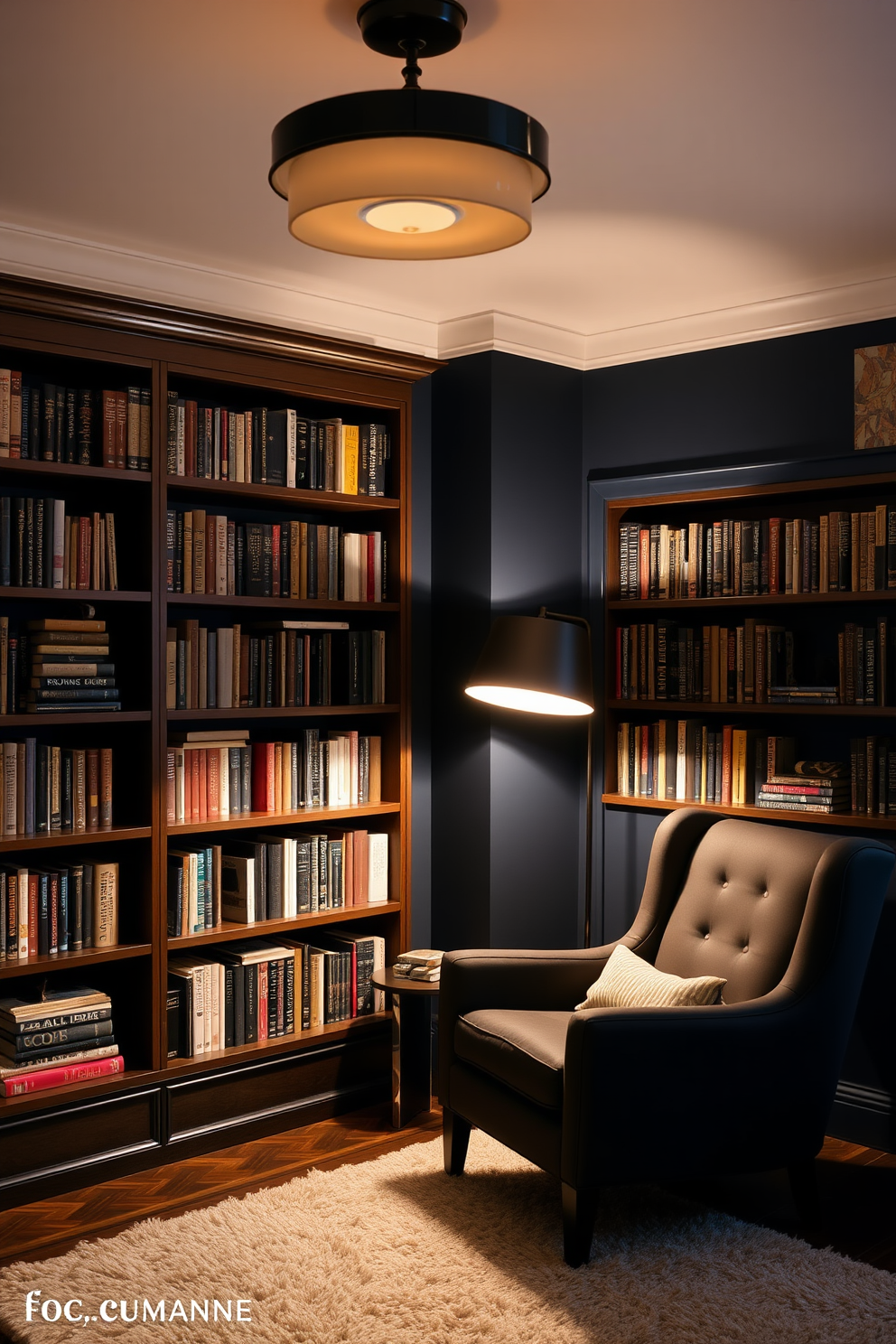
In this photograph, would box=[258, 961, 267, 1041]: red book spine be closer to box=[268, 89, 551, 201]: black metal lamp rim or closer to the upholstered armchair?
the upholstered armchair

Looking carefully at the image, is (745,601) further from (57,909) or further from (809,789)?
(57,909)

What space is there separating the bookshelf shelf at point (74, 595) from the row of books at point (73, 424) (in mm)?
367

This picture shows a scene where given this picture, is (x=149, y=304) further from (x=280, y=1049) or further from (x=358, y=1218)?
(x=358, y=1218)

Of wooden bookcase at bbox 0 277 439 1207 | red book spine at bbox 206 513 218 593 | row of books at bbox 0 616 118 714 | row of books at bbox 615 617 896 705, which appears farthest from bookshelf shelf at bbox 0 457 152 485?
row of books at bbox 615 617 896 705

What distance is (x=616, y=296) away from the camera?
4.05 meters

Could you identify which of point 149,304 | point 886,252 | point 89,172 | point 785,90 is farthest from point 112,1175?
point 886,252

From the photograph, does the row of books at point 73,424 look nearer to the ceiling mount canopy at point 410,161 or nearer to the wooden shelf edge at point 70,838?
the wooden shelf edge at point 70,838

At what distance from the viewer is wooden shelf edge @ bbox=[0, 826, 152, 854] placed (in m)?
3.28

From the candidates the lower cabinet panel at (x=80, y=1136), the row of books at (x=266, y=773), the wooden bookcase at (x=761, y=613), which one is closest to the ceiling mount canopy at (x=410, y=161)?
the row of books at (x=266, y=773)

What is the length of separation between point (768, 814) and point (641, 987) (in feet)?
3.33

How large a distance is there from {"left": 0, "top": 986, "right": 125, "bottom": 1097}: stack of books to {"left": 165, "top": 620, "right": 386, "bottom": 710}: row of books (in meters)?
0.90

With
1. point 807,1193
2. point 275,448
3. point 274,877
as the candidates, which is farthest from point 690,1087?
point 275,448

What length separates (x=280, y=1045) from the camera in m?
3.83

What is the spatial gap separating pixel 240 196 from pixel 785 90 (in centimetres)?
139
